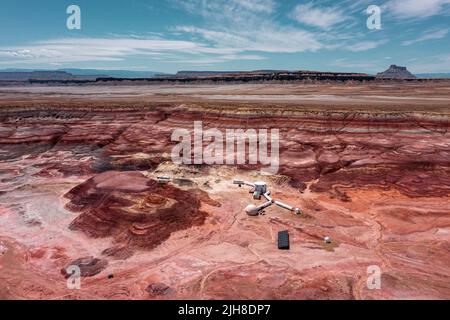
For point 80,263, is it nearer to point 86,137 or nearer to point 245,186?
point 245,186

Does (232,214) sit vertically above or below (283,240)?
above

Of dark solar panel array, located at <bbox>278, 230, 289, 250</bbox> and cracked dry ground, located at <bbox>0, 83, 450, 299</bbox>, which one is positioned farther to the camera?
dark solar panel array, located at <bbox>278, 230, 289, 250</bbox>

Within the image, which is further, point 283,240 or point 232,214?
point 232,214

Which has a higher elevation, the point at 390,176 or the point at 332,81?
the point at 332,81

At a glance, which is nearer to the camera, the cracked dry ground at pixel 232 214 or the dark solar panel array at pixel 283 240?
the cracked dry ground at pixel 232 214

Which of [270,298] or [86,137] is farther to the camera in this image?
[86,137]
